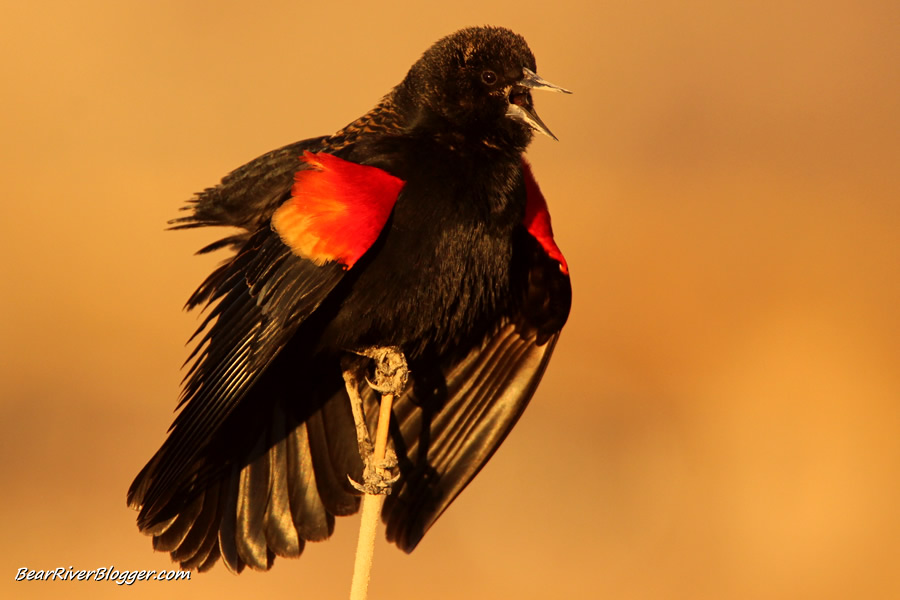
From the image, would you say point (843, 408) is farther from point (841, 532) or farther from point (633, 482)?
point (633, 482)

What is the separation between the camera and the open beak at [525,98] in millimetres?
3703

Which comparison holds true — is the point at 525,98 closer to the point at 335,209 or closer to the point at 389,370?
the point at 335,209

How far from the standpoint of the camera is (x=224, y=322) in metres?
3.61

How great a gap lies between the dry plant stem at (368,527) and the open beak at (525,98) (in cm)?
101

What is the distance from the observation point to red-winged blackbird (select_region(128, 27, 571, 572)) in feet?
11.5

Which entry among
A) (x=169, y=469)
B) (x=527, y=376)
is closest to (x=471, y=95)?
(x=527, y=376)

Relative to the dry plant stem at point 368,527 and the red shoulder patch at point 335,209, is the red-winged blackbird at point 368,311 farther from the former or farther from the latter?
the dry plant stem at point 368,527

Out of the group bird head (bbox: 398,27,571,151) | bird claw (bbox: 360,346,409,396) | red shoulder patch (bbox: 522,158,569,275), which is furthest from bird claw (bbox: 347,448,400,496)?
bird head (bbox: 398,27,571,151)

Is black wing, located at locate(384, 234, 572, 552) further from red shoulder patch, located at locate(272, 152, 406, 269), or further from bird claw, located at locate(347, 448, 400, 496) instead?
red shoulder patch, located at locate(272, 152, 406, 269)

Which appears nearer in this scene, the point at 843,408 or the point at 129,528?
the point at 129,528

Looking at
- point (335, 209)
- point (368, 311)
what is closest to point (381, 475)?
point (368, 311)

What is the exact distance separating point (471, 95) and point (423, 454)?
1.30m

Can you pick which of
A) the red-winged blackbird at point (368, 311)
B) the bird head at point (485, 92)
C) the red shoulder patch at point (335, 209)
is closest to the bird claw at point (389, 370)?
the red-winged blackbird at point (368, 311)

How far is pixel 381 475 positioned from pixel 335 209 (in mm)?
869
